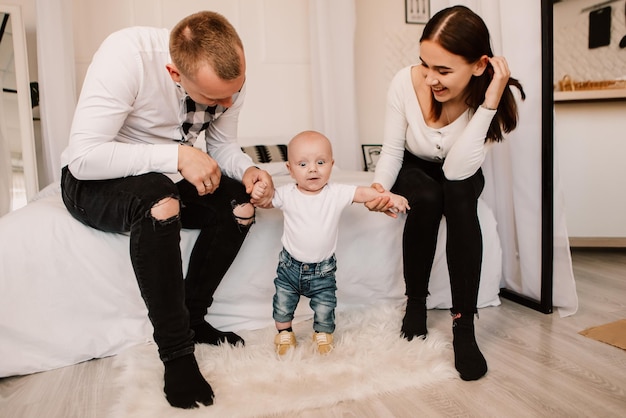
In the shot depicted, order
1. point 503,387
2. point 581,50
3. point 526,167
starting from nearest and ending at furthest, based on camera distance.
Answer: point 503,387 < point 526,167 < point 581,50

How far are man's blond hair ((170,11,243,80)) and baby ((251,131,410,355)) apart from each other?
1.16 feet

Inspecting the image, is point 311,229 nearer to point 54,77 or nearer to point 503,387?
point 503,387

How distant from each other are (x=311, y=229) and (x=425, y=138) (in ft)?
1.53

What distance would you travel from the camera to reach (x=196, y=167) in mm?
1187

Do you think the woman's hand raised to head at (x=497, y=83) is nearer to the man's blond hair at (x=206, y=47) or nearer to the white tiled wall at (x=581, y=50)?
the man's blond hair at (x=206, y=47)

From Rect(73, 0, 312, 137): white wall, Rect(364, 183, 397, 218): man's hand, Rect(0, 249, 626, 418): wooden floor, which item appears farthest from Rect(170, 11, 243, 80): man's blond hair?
Rect(73, 0, 312, 137): white wall

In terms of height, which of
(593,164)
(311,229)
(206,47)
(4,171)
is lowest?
(311,229)

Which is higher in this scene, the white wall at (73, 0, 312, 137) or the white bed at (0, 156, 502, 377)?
the white wall at (73, 0, 312, 137)

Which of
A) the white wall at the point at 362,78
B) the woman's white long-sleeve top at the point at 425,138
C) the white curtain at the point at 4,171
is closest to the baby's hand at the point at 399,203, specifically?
the woman's white long-sleeve top at the point at 425,138

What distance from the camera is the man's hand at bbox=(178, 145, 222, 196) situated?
118 cm

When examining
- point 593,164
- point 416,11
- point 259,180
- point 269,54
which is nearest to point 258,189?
point 259,180

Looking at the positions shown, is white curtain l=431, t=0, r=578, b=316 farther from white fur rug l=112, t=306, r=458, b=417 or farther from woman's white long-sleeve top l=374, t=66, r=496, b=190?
white fur rug l=112, t=306, r=458, b=417

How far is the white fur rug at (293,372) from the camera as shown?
1116 mm

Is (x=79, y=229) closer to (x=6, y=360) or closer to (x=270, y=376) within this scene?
(x=6, y=360)
